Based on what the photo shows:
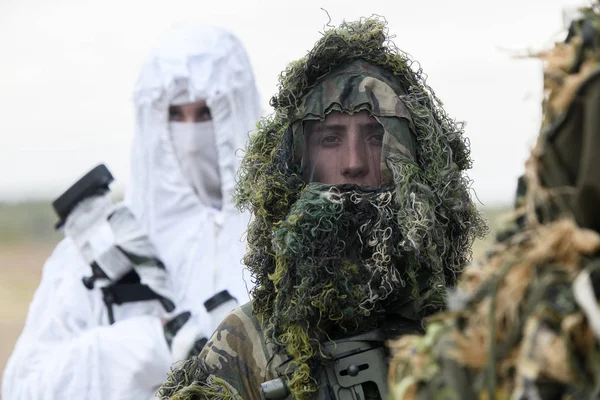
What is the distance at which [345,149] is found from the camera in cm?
346

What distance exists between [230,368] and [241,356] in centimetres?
5

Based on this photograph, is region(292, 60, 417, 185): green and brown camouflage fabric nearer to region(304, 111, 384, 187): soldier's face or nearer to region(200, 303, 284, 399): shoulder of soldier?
region(304, 111, 384, 187): soldier's face

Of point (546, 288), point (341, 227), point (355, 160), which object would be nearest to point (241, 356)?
point (341, 227)

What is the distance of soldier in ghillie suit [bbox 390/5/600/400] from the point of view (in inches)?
59.4

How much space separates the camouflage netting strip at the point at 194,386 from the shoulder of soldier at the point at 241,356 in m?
0.03

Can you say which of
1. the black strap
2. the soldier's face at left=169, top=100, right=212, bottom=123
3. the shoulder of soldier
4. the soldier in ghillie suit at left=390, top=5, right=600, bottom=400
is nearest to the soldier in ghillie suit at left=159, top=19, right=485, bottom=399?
the shoulder of soldier

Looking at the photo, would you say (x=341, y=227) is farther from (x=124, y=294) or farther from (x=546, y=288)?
(x=124, y=294)

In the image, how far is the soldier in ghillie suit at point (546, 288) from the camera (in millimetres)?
1510

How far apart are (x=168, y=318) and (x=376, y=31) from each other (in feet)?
8.74

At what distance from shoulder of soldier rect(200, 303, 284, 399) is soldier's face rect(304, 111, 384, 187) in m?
0.52

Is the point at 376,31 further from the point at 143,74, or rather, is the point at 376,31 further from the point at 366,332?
the point at 143,74

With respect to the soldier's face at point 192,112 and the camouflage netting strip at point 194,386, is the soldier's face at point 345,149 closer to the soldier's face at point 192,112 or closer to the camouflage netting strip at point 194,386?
the camouflage netting strip at point 194,386

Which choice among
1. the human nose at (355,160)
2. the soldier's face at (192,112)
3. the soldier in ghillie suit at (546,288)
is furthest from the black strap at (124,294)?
the soldier in ghillie suit at (546,288)

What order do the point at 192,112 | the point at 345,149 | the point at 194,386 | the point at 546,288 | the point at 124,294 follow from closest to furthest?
the point at 546,288 < the point at 194,386 < the point at 345,149 < the point at 124,294 < the point at 192,112
